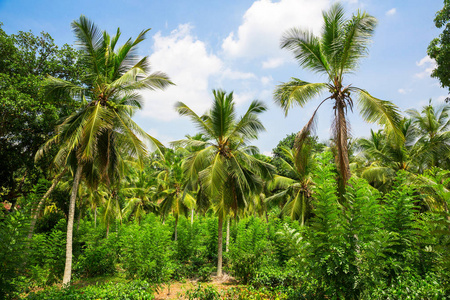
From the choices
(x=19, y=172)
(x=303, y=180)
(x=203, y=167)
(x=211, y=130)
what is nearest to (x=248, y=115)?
(x=211, y=130)

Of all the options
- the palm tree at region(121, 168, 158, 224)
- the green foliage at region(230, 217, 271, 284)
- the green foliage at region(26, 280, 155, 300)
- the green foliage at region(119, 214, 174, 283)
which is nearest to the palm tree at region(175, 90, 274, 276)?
the green foliage at region(230, 217, 271, 284)

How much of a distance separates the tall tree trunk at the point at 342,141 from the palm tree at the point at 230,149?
441cm

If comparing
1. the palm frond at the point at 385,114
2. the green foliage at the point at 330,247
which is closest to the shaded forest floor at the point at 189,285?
the green foliage at the point at 330,247

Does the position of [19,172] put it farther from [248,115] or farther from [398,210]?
[398,210]

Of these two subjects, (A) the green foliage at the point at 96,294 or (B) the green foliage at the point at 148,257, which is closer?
(A) the green foliage at the point at 96,294

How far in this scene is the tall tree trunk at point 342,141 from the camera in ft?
23.2

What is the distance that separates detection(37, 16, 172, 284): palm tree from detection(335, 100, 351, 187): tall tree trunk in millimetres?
6002

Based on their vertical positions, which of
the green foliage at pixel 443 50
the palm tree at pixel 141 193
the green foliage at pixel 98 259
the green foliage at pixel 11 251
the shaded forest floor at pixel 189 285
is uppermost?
the green foliage at pixel 443 50

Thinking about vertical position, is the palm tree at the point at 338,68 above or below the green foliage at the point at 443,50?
below

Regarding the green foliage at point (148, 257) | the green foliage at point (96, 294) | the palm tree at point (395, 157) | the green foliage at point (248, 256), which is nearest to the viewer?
the green foliage at point (96, 294)

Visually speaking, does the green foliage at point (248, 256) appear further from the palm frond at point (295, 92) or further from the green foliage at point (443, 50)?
the green foliage at point (443, 50)

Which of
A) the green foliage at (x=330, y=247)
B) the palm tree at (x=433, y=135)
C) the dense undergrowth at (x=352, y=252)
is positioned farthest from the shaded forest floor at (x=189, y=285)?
the palm tree at (x=433, y=135)

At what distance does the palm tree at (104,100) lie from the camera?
9180 mm

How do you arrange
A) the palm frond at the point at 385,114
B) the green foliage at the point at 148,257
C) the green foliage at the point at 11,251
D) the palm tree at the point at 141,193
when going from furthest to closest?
1. the palm tree at the point at 141,193
2. the green foliage at the point at 148,257
3. the palm frond at the point at 385,114
4. the green foliage at the point at 11,251
